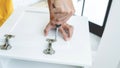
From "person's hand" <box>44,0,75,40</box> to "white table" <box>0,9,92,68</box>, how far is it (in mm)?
31

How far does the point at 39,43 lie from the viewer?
0.73 meters

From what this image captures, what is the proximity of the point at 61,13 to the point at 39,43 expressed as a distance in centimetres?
17

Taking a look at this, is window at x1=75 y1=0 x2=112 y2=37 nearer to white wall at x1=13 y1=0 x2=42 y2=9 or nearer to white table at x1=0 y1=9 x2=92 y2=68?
white wall at x1=13 y1=0 x2=42 y2=9

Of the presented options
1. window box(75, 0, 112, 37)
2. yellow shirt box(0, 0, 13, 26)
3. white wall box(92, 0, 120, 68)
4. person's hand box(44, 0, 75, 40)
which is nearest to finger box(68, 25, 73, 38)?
person's hand box(44, 0, 75, 40)

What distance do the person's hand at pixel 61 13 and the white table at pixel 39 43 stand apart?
0.03 metres

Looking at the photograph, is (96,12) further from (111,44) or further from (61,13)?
(61,13)

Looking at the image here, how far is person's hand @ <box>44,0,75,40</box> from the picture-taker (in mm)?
667

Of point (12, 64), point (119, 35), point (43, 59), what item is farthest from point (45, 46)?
point (119, 35)

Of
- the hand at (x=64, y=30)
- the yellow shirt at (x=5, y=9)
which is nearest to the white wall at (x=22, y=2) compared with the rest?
the yellow shirt at (x=5, y=9)

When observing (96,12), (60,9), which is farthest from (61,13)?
(96,12)

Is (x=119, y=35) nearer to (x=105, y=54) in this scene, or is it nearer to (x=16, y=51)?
(x=105, y=54)

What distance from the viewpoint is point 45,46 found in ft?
2.34

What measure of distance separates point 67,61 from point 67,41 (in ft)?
0.38

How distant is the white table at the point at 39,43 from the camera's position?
667 millimetres
